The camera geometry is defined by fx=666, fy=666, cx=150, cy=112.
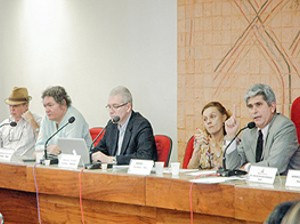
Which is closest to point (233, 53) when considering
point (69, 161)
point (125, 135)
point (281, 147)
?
point (125, 135)

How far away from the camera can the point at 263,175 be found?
3.06m

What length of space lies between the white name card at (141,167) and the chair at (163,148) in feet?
2.53

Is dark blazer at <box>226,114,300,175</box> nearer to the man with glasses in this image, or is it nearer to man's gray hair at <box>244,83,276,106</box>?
man's gray hair at <box>244,83,276,106</box>

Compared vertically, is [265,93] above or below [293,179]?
above

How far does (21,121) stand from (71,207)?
1.84 meters

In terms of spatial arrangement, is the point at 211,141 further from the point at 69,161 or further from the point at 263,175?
the point at 263,175

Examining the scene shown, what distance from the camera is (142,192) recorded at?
11.1 feet

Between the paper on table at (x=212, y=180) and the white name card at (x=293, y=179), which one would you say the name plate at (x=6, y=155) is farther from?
the white name card at (x=293, y=179)

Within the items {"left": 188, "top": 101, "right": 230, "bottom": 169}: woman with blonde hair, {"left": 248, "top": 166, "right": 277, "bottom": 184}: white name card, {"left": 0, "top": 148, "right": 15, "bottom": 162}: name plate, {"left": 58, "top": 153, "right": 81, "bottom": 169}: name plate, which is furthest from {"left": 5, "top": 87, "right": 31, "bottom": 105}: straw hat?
{"left": 248, "top": 166, "right": 277, "bottom": 184}: white name card

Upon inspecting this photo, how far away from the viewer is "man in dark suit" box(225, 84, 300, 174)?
11.7 feet

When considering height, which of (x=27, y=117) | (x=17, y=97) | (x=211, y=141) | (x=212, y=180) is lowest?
(x=212, y=180)

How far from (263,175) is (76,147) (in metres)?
1.32

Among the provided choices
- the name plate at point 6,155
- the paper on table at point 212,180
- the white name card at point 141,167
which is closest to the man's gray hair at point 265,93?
→ the paper on table at point 212,180

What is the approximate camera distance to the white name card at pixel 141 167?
3.46m
